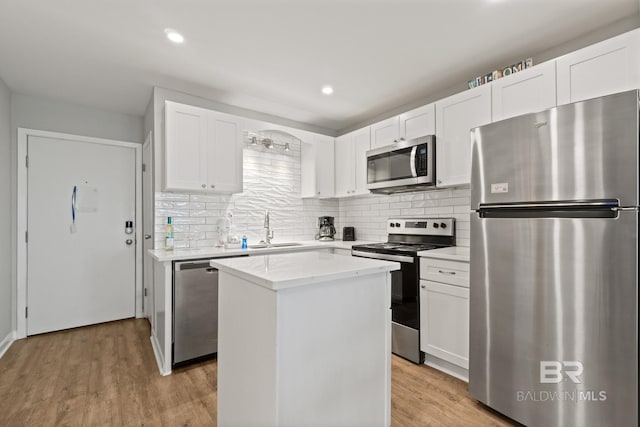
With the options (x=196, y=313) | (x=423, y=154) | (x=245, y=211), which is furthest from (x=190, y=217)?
(x=423, y=154)

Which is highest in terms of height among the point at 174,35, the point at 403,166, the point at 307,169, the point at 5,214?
the point at 174,35

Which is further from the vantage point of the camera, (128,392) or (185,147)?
(185,147)

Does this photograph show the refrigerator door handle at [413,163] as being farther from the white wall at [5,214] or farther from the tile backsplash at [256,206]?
the white wall at [5,214]

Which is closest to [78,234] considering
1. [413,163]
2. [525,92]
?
[413,163]

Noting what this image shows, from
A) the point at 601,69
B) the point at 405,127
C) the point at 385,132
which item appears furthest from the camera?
the point at 385,132

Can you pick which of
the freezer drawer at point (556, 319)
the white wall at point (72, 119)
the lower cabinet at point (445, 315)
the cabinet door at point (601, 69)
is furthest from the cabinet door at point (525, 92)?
the white wall at point (72, 119)

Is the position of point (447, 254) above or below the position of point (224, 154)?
below

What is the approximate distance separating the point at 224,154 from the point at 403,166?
1742 mm

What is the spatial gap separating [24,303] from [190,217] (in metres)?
1.88

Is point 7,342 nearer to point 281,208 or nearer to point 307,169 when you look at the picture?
point 281,208

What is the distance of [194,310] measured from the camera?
8.22 feet

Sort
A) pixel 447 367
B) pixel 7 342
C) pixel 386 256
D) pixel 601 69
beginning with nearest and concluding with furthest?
pixel 601 69, pixel 447 367, pixel 386 256, pixel 7 342

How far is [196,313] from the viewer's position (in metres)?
2.52

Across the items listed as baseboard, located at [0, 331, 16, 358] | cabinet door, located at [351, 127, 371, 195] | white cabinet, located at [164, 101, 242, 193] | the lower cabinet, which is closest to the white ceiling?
white cabinet, located at [164, 101, 242, 193]
